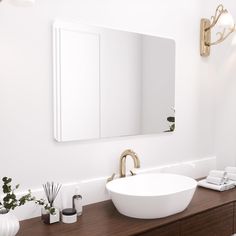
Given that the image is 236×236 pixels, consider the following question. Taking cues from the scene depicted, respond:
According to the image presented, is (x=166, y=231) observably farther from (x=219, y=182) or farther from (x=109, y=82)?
(x=109, y=82)

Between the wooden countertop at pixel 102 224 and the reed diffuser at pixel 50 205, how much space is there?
0.03m

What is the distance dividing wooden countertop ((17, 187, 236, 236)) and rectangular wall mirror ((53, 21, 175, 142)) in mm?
404

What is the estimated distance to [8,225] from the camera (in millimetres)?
1267

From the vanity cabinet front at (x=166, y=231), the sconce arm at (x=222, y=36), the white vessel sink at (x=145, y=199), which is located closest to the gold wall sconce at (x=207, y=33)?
the sconce arm at (x=222, y=36)

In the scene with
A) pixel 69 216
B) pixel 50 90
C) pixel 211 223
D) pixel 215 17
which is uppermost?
pixel 215 17

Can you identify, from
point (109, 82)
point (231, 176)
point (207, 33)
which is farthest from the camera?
point (207, 33)

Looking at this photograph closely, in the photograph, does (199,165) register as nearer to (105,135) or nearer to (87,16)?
(105,135)

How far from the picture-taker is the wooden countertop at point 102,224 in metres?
1.40

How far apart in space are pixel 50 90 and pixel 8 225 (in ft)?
2.21

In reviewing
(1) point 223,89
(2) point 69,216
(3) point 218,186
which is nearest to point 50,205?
(2) point 69,216

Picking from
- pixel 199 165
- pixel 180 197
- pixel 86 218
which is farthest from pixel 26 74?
pixel 199 165

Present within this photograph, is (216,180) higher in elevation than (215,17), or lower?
lower

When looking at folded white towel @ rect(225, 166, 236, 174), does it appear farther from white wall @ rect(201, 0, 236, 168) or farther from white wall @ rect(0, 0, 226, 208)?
white wall @ rect(0, 0, 226, 208)

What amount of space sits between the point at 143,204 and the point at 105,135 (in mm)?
523
